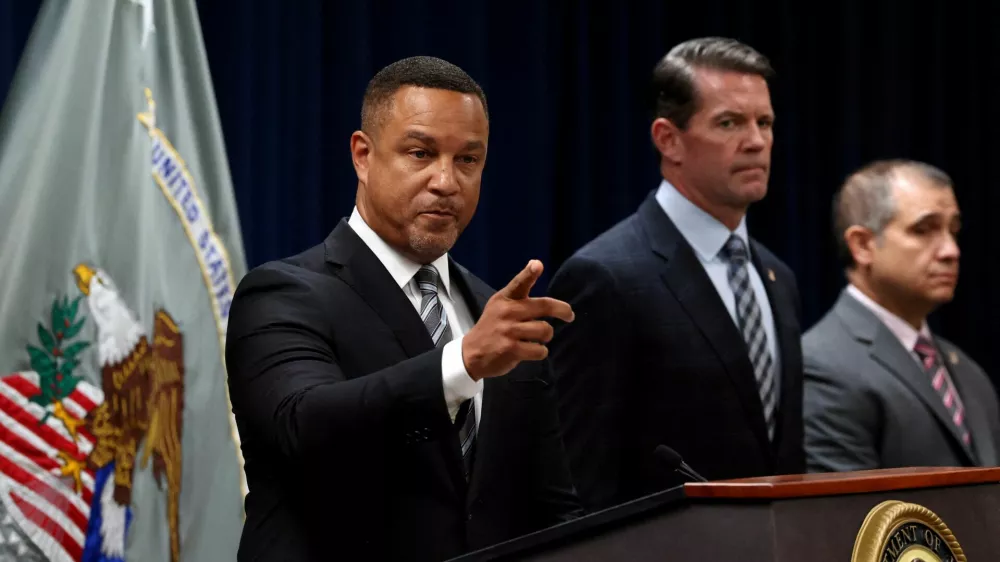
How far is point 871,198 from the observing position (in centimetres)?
389

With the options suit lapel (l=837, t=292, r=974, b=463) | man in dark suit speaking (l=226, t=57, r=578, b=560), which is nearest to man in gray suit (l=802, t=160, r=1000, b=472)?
suit lapel (l=837, t=292, r=974, b=463)

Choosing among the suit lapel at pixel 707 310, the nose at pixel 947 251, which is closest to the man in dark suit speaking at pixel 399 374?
the suit lapel at pixel 707 310

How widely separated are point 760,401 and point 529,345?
52.5 inches

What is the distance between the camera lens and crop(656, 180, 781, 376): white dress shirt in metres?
3.08

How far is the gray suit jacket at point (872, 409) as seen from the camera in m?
3.43

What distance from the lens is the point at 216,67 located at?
3.35 m

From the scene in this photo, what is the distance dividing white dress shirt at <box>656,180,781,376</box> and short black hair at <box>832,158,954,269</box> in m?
0.84

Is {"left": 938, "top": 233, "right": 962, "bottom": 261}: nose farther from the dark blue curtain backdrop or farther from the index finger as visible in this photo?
the index finger

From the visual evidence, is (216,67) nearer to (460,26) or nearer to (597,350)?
(460,26)

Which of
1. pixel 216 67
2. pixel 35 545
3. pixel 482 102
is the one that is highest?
pixel 216 67

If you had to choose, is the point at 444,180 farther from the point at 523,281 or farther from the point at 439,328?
the point at 523,281

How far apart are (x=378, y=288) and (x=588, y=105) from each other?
219 centimetres

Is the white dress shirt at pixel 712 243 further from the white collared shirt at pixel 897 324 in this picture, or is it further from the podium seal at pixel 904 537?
the podium seal at pixel 904 537

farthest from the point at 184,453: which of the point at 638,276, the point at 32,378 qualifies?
the point at 638,276
